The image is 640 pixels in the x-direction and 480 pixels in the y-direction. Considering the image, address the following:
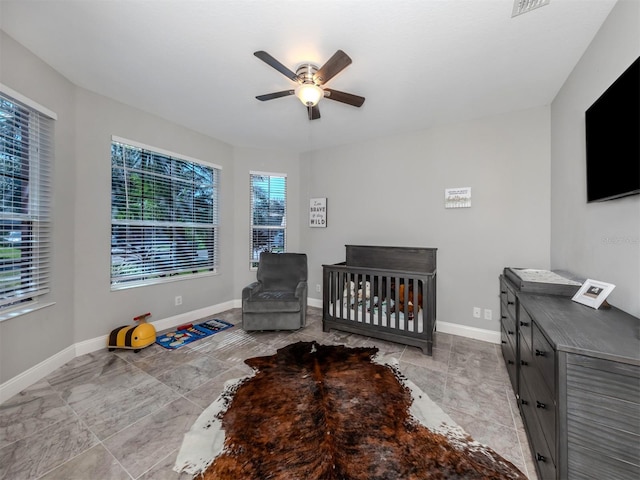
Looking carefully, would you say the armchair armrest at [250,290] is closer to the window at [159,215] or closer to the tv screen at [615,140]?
the window at [159,215]

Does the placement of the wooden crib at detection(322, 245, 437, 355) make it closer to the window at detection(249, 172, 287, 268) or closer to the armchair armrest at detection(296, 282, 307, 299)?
the armchair armrest at detection(296, 282, 307, 299)

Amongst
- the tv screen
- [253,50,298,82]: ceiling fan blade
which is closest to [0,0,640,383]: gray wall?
the tv screen

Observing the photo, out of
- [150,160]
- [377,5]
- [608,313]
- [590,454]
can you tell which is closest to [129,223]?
[150,160]

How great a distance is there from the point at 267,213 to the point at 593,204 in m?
3.66

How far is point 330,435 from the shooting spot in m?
1.47

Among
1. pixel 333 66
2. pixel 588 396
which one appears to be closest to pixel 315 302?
pixel 333 66

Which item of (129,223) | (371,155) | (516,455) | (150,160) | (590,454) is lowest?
(516,455)

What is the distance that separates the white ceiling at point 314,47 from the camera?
152 cm

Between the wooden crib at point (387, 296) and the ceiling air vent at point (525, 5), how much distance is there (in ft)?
6.47

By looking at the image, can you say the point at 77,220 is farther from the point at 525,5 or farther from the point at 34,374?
the point at 525,5

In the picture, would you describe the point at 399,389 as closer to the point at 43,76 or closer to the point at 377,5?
the point at 377,5

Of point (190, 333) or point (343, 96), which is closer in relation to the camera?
point (343, 96)

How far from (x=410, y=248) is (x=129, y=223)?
3.25 metres

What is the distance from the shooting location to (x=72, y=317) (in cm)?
236
